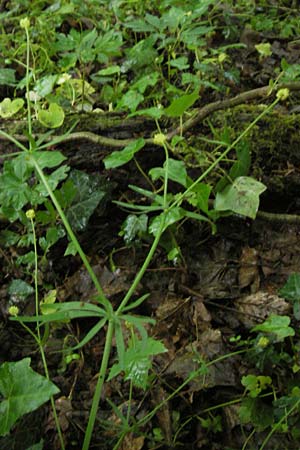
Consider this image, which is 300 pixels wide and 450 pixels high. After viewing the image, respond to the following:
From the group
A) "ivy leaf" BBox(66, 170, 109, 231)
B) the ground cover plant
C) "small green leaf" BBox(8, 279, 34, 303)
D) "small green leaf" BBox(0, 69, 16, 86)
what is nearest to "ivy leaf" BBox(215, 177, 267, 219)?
the ground cover plant

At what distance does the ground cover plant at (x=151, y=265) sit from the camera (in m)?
1.36

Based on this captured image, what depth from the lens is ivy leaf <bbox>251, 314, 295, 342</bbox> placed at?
1380 millimetres

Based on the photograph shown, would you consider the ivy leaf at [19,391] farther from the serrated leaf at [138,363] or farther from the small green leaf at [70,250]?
the small green leaf at [70,250]

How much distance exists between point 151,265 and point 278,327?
50 cm

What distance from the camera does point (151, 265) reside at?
171 centimetres

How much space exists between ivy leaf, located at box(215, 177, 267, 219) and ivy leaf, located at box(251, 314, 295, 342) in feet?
1.01

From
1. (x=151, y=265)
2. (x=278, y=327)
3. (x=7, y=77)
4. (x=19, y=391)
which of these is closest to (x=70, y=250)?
(x=151, y=265)

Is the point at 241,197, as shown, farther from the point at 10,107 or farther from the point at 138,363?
the point at 10,107

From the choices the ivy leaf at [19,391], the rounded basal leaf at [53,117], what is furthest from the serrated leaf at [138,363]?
the rounded basal leaf at [53,117]

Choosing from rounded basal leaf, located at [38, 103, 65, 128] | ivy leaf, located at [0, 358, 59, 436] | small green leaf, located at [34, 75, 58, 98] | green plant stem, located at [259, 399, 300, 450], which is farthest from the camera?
small green leaf, located at [34, 75, 58, 98]

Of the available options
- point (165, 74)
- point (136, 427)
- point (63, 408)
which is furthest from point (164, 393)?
point (165, 74)

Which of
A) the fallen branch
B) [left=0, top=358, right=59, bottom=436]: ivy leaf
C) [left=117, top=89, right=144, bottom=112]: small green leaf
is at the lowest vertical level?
[left=0, top=358, right=59, bottom=436]: ivy leaf

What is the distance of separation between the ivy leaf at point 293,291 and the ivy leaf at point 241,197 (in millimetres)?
223

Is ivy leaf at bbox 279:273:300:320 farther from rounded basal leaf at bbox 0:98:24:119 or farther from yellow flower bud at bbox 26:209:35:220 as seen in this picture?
rounded basal leaf at bbox 0:98:24:119
